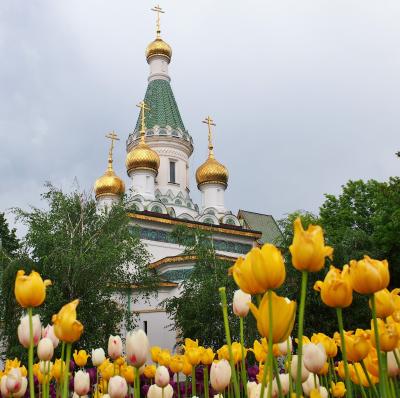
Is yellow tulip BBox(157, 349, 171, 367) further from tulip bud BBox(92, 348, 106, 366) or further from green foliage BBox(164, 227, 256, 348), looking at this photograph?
green foliage BBox(164, 227, 256, 348)

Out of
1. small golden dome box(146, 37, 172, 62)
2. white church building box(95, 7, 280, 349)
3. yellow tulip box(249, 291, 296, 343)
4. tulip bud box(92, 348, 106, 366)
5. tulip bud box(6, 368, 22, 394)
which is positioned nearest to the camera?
yellow tulip box(249, 291, 296, 343)

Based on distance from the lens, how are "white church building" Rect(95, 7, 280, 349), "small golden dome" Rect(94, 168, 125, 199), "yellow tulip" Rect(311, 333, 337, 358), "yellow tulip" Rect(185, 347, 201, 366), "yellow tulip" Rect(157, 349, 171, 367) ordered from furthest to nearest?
"small golden dome" Rect(94, 168, 125, 199)
"white church building" Rect(95, 7, 280, 349)
"yellow tulip" Rect(157, 349, 171, 367)
"yellow tulip" Rect(185, 347, 201, 366)
"yellow tulip" Rect(311, 333, 337, 358)

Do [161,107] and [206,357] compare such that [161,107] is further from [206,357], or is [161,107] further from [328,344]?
[328,344]

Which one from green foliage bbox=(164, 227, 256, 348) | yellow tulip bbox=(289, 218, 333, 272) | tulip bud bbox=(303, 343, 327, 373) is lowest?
tulip bud bbox=(303, 343, 327, 373)

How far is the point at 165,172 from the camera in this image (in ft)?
110

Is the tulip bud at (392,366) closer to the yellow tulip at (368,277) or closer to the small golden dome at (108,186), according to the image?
the yellow tulip at (368,277)

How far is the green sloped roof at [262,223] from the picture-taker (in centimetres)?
→ 4065

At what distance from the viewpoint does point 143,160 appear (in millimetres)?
30844

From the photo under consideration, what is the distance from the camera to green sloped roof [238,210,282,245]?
40.7 meters

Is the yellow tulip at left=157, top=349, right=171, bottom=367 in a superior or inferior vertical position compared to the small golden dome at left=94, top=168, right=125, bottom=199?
inferior

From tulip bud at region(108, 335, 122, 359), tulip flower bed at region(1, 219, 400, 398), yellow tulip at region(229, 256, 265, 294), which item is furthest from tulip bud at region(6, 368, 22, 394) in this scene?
yellow tulip at region(229, 256, 265, 294)

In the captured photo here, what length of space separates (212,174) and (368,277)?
99.8 ft

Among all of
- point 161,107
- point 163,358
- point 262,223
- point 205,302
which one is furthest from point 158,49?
point 163,358

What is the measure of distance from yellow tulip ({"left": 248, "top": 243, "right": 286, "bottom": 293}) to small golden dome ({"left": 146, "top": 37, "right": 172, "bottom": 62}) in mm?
37547
